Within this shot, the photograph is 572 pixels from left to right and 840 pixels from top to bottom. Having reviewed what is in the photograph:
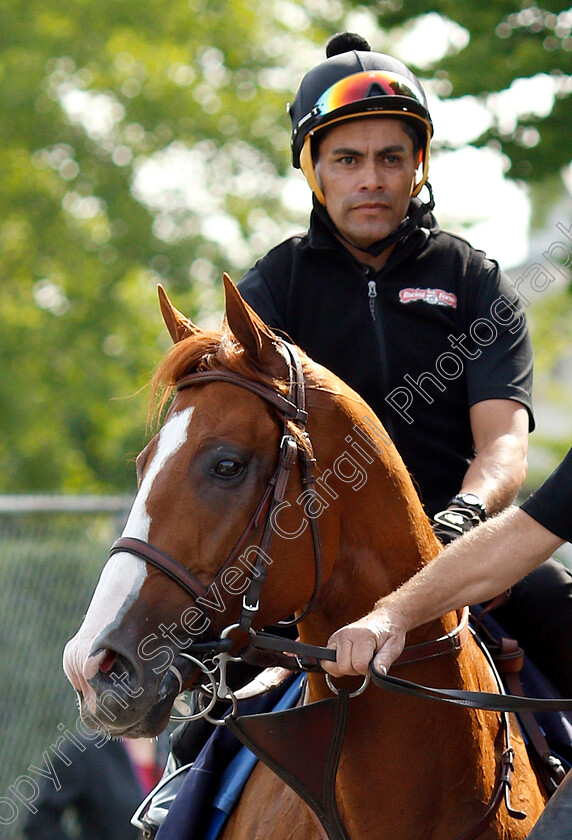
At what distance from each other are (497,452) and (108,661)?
160 centimetres

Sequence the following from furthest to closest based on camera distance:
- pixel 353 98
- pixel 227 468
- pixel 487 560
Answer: pixel 353 98
pixel 487 560
pixel 227 468

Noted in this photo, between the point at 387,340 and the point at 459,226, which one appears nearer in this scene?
the point at 387,340

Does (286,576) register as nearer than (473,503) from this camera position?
Yes

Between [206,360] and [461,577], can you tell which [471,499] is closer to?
[461,577]

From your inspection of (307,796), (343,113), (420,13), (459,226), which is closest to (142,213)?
(459,226)

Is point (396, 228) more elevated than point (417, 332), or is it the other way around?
point (396, 228)

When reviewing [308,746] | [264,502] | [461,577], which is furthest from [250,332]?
[308,746]

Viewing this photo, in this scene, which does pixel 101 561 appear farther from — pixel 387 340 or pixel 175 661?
pixel 175 661

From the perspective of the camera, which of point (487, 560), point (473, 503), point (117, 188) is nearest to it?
point (487, 560)

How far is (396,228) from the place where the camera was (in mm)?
4039

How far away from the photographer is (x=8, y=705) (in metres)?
7.98

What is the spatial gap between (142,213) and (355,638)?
60.1 feet

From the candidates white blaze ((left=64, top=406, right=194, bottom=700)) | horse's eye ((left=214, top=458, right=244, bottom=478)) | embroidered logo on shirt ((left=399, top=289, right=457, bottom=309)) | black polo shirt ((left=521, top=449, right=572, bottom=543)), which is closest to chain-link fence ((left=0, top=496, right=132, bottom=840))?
embroidered logo on shirt ((left=399, top=289, right=457, bottom=309))

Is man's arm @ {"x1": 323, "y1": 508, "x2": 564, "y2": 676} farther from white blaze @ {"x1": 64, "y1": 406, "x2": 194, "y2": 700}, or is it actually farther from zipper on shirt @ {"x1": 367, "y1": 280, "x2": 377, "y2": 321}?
zipper on shirt @ {"x1": 367, "y1": 280, "x2": 377, "y2": 321}
